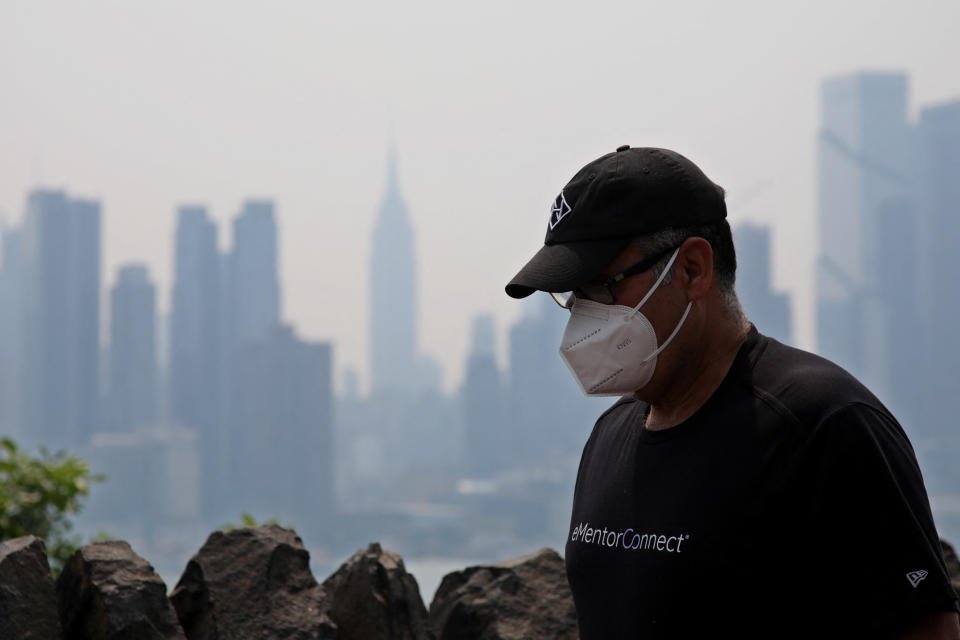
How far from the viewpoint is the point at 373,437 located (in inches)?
1714

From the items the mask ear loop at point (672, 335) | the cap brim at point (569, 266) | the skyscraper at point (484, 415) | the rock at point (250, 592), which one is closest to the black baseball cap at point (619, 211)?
the cap brim at point (569, 266)

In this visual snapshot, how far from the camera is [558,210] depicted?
1393mm

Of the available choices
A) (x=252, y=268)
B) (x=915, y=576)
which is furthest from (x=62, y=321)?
(x=915, y=576)

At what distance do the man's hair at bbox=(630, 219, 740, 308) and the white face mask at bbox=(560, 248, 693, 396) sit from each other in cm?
2

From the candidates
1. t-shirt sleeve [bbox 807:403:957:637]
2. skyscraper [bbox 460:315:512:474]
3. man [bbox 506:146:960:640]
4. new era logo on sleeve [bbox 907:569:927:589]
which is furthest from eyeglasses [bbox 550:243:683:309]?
skyscraper [bbox 460:315:512:474]

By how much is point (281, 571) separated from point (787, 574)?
1491 mm

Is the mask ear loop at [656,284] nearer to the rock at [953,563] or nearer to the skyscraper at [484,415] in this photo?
the rock at [953,563]

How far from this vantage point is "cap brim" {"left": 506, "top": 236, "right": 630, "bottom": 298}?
1321mm

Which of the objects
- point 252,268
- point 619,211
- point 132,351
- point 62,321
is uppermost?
point 252,268

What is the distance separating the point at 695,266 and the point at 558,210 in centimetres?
20

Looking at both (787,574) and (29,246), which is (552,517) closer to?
(29,246)

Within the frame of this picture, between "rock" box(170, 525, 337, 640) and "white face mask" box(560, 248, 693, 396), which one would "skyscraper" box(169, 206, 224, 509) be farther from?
"white face mask" box(560, 248, 693, 396)

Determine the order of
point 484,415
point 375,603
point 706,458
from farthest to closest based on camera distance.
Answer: point 484,415
point 375,603
point 706,458

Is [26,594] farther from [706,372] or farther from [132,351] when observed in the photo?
[132,351]
